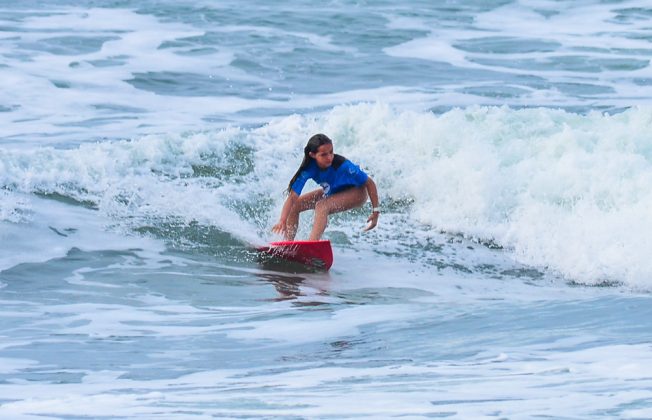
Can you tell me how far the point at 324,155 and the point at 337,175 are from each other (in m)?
0.31

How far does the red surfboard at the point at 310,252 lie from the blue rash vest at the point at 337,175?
52cm

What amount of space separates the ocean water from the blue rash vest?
0.69 metres

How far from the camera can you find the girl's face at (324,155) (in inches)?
363

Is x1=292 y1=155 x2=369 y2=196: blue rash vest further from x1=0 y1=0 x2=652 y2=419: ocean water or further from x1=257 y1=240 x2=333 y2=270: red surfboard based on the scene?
x1=0 y1=0 x2=652 y2=419: ocean water

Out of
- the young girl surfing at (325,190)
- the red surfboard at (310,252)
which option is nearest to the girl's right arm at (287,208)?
the young girl surfing at (325,190)

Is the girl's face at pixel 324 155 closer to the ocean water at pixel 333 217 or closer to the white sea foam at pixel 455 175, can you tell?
the ocean water at pixel 333 217

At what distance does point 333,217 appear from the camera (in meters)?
10.9

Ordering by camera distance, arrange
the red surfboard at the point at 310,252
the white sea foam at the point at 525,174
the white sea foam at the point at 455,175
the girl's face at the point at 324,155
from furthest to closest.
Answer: the white sea foam at the point at 455,175
the white sea foam at the point at 525,174
the girl's face at the point at 324,155
the red surfboard at the point at 310,252

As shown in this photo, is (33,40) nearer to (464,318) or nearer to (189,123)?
(189,123)

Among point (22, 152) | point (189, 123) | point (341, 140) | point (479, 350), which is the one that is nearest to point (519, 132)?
point (341, 140)

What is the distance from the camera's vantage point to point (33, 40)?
17250 millimetres

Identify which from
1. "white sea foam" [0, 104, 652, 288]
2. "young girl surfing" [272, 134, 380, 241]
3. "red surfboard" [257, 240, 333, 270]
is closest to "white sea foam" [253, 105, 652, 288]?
"white sea foam" [0, 104, 652, 288]

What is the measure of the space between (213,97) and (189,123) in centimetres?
149

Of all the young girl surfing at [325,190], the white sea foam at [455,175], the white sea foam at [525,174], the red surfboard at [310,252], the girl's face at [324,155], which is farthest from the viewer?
the white sea foam at [455,175]
